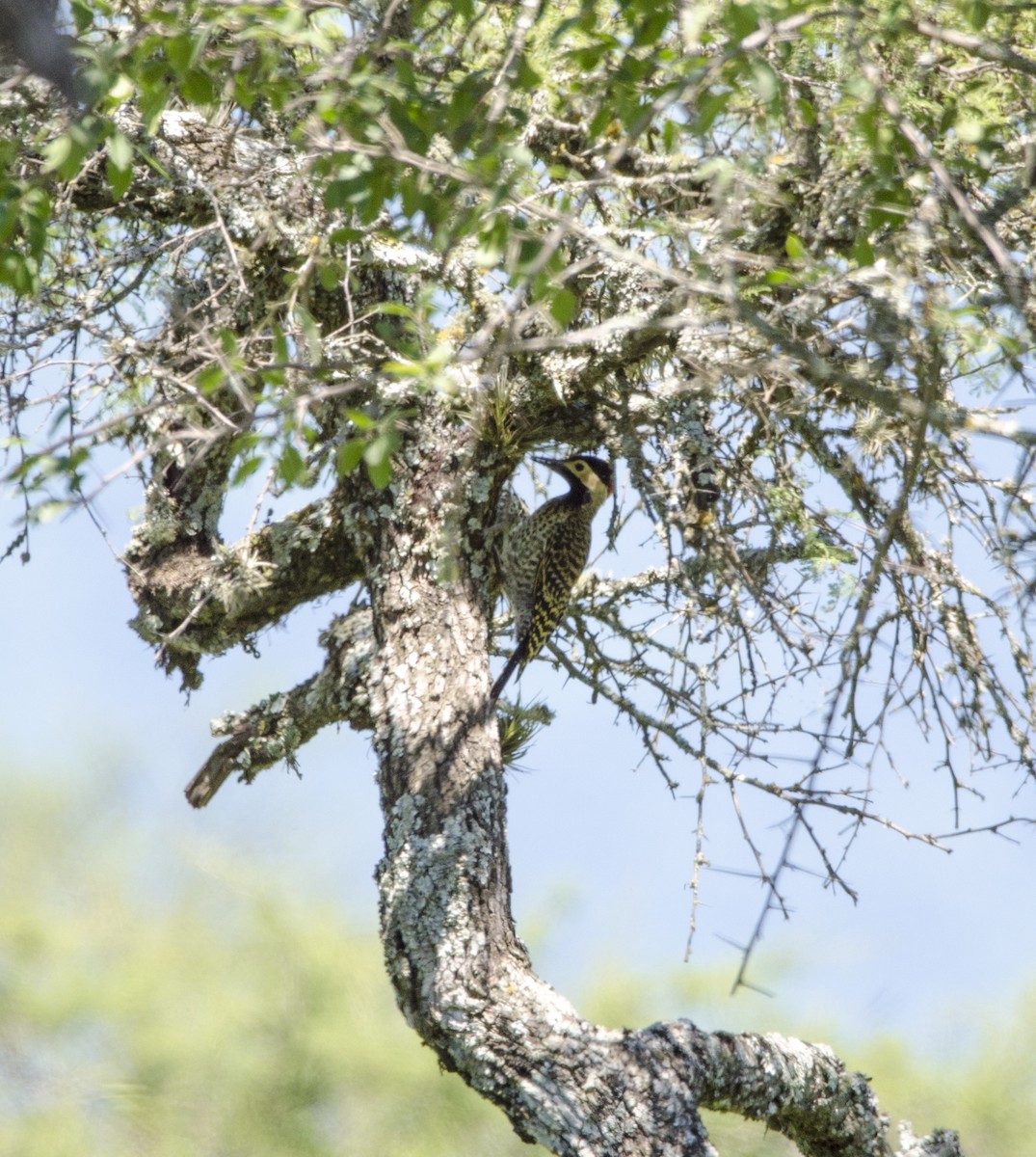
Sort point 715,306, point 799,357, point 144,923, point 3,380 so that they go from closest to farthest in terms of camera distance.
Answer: point 799,357 → point 3,380 → point 715,306 → point 144,923

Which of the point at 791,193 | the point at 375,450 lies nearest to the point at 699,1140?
the point at 375,450

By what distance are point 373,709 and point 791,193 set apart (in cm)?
167

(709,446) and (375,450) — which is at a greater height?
(709,446)

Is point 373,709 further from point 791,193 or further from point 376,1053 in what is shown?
point 376,1053

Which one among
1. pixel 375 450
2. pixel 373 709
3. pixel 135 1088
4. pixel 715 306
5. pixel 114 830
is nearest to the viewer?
pixel 375 450

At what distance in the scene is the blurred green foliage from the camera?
352 inches

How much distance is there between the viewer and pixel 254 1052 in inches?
365

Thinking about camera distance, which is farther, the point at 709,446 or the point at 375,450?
the point at 709,446

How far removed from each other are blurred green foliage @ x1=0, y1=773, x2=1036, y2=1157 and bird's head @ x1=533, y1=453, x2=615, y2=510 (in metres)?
4.93

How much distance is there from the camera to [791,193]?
3.03 m

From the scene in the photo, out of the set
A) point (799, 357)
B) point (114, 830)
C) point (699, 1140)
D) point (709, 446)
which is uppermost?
point (114, 830)

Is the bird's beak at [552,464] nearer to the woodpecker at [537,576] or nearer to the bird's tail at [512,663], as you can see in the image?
the woodpecker at [537,576]

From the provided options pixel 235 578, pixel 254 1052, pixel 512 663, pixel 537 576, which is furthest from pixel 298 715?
pixel 254 1052

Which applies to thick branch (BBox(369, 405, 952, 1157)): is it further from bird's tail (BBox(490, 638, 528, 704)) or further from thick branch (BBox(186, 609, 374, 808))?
bird's tail (BBox(490, 638, 528, 704))
